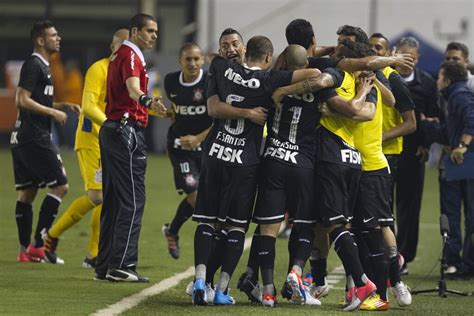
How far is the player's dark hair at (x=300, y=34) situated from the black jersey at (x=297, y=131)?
0.47 meters

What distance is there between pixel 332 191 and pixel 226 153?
871mm

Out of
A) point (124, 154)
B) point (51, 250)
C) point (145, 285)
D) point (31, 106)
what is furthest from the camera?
point (51, 250)

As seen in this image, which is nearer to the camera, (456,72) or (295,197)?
(295,197)

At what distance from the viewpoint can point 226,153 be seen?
1003 centimetres

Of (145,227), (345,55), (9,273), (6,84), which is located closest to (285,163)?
(345,55)

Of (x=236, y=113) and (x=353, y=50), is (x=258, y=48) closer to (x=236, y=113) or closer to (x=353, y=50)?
(x=236, y=113)

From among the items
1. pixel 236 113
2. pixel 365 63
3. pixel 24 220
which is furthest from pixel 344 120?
pixel 24 220

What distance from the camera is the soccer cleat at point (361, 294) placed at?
32.3 feet

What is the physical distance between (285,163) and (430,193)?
14448 millimetres

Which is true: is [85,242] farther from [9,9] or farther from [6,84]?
[9,9]

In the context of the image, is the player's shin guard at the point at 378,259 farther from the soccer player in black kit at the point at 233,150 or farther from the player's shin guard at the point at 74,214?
the player's shin guard at the point at 74,214

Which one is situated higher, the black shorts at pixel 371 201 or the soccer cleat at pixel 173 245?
the black shorts at pixel 371 201

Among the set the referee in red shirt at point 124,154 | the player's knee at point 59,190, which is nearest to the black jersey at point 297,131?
the referee in red shirt at point 124,154

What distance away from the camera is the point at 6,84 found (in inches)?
1476
